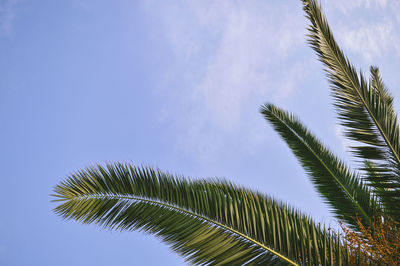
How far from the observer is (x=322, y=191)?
213 inches

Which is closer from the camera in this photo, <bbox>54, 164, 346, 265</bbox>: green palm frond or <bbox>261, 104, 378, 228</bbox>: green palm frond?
<bbox>54, 164, 346, 265</bbox>: green palm frond

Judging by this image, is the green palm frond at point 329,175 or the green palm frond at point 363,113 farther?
the green palm frond at point 329,175

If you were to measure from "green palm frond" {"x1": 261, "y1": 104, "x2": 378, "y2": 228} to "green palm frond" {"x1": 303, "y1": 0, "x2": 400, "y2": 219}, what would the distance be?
647 mm

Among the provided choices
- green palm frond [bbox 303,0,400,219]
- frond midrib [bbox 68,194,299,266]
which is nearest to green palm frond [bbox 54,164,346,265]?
frond midrib [bbox 68,194,299,266]

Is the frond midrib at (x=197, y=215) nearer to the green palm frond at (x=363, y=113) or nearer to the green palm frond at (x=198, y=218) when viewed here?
the green palm frond at (x=198, y=218)

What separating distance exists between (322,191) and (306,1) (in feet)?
10.2

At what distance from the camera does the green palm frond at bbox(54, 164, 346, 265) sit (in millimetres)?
2938

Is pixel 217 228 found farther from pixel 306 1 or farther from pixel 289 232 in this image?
pixel 306 1

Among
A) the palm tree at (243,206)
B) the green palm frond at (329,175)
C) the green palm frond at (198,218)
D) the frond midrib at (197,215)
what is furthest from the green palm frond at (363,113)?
the frond midrib at (197,215)

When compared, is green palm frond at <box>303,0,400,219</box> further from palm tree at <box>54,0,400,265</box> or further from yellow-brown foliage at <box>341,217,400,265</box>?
yellow-brown foliage at <box>341,217,400,265</box>

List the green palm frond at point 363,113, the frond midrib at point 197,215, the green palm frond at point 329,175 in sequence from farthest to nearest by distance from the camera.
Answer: the green palm frond at point 329,175 → the green palm frond at point 363,113 → the frond midrib at point 197,215

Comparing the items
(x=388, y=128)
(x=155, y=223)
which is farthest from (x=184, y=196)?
(x=388, y=128)

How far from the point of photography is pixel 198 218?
3.27m

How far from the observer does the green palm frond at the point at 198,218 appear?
2.94 metres
